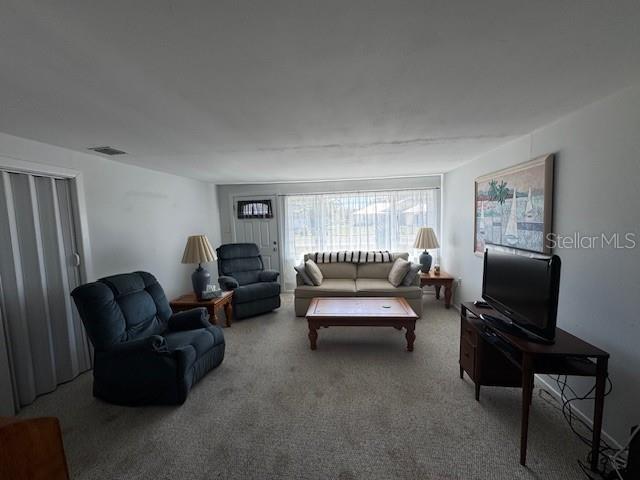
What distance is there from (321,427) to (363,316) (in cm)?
129

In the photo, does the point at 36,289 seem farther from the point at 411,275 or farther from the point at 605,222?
the point at 605,222

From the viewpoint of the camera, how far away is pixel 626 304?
5.28 feet

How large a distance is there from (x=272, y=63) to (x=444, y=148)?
7.38ft

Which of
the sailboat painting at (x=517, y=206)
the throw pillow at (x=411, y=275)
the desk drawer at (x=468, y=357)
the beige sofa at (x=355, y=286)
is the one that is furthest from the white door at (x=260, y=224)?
the desk drawer at (x=468, y=357)

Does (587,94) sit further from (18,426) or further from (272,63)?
(18,426)

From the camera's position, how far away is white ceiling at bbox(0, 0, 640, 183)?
37.7 inches

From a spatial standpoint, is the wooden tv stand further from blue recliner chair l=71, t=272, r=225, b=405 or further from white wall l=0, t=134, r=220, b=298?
white wall l=0, t=134, r=220, b=298


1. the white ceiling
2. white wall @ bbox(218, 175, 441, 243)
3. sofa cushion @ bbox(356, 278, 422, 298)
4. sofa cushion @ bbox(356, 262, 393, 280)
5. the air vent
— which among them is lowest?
sofa cushion @ bbox(356, 278, 422, 298)

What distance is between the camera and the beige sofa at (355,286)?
3.92m

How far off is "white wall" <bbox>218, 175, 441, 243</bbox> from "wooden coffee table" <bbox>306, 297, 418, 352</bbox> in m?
2.37

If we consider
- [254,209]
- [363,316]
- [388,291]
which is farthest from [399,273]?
[254,209]

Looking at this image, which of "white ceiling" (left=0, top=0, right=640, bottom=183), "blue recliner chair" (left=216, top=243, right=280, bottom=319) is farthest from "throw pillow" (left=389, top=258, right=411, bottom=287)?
"white ceiling" (left=0, top=0, right=640, bottom=183)

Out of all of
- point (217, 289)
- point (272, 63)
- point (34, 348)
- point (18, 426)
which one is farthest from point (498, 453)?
point (34, 348)

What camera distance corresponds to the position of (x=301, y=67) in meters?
1.29
